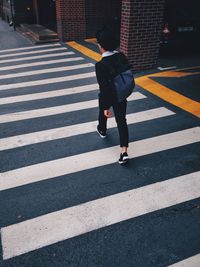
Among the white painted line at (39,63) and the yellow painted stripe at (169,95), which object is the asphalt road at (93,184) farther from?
the white painted line at (39,63)

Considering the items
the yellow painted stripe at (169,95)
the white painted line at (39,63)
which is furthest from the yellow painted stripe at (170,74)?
the white painted line at (39,63)

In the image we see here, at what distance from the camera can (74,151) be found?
5172mm

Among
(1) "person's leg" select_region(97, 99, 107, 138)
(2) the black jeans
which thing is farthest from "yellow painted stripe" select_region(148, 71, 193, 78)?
(2) the black jeans

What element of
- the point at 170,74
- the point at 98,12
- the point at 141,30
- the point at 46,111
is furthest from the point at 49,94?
the point at 98,12

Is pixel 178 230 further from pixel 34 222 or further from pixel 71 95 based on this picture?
pixel 71 95

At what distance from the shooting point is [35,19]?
18.7m

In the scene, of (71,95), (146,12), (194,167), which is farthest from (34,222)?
(146,12)

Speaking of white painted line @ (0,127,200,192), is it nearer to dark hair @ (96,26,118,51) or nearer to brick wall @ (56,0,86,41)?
dark hair @ (96,26,118,51)

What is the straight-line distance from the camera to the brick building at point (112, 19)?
28.0 feet

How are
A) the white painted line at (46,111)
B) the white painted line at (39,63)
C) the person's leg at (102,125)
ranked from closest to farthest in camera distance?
the person's leg at (102,125), the white painted line at (46,111), the white painted line at (39,63)

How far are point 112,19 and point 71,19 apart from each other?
2.60m

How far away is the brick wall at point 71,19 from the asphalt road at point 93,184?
7300mm

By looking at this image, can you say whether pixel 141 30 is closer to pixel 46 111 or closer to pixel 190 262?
pixel 46 111

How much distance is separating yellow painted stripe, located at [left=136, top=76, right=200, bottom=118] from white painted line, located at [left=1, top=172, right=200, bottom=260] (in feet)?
9.00
